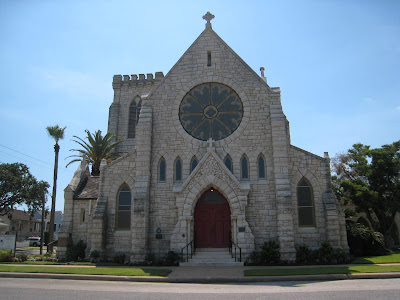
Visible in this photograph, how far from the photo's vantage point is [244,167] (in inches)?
701

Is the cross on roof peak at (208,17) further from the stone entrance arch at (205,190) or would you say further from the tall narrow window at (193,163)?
the tall narrow window at (193,163)

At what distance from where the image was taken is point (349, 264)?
50.3 ft

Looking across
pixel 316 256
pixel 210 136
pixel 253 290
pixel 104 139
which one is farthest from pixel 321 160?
pixel 104 139

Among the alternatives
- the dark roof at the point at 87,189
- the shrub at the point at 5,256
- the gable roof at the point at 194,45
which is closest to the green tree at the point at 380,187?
the gable roof at the point at 194,45

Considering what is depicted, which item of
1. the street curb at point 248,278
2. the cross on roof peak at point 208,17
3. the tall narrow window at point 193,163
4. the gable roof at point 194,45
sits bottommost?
the street curb at point 248,278

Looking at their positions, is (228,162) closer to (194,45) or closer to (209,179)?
(209,179)

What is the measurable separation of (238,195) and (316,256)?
15.5ft

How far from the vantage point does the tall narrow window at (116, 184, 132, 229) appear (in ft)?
58.7

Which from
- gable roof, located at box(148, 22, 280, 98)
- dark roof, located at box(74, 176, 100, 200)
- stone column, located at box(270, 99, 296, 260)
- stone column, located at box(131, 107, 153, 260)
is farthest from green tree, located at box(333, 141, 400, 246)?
dark roof, located at box(74, 176, 100, 200)

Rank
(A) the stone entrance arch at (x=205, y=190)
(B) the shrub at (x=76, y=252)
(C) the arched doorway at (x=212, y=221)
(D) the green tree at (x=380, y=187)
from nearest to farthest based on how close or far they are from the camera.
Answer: (A) the stone entrance arch at (x=205, y=190)
(C) the arched doorway at (x=212, y=221)
(B) the shrub at (x=76, y=252)
(D) the green tree at (x=380, y=187)

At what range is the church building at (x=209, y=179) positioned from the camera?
1666cm

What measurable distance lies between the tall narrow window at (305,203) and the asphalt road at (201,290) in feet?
18.7

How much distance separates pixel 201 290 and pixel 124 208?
9.41 metres

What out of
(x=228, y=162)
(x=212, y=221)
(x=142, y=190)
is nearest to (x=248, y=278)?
(x=212, y=221)
